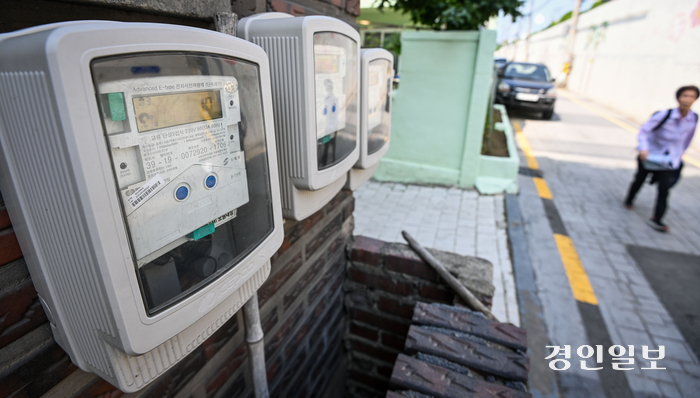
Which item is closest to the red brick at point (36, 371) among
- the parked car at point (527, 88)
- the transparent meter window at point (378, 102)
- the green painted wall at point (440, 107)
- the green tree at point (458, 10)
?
the transparent meter window at point (378, 102)

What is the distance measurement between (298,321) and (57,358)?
1.32 meters

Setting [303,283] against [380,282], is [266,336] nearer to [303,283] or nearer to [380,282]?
[303,283]

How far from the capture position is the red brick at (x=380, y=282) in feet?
8.40

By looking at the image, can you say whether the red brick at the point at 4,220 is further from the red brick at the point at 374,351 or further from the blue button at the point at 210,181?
the red brick at the point at 374,351

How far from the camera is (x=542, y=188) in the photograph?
20.2 ft

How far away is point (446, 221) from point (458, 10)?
113 inches

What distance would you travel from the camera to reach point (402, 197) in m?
5.38

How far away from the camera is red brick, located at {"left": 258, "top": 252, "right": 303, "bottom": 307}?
5.67 ft

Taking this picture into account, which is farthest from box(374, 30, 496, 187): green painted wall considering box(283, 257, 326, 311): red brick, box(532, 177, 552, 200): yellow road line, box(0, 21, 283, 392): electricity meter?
box(0, 21, 283, 392): electricity meter

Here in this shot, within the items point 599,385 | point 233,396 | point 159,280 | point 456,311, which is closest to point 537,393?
point 599,385

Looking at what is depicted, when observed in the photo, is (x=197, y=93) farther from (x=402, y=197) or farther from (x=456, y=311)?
(x=402, y=197)

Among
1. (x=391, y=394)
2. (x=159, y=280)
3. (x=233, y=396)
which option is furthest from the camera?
(x=233, y=396)

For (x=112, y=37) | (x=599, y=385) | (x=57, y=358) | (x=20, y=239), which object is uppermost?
(x=112, y=37)

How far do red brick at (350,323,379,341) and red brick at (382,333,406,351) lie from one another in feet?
0.21
